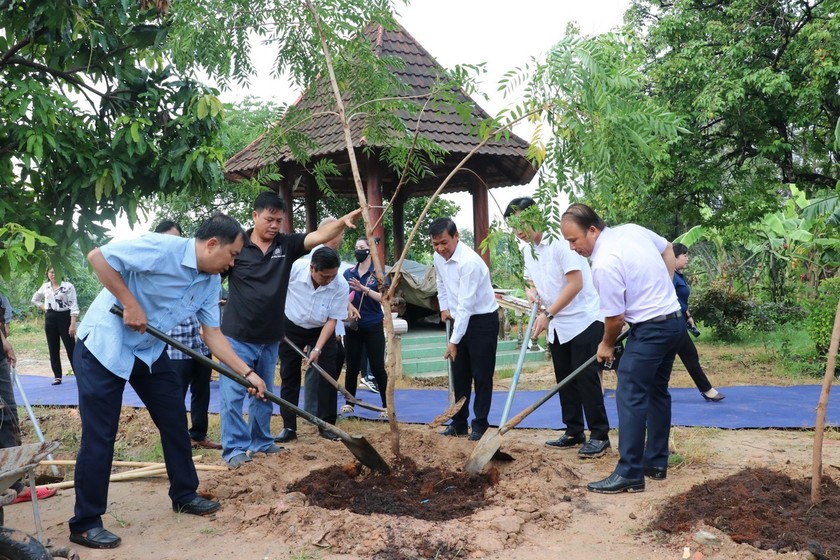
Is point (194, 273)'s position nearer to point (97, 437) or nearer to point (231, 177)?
point (97, 437)

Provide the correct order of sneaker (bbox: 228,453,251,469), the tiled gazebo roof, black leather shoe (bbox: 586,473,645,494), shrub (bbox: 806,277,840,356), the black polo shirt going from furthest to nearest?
shrub (bbox: 806,277,840,356)
the tiled gazebo roof
the black polo shirt
sneaker (bbox: 228,453,251,469)
black leather shoe (bbox: 586,473,645,494)

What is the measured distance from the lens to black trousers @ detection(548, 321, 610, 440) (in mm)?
5398

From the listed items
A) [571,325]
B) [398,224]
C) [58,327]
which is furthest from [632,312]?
[58,327]

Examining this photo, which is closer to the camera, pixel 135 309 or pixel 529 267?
→ pixel 135 309

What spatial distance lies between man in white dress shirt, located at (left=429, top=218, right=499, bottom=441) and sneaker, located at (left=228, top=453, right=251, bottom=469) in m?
1.75

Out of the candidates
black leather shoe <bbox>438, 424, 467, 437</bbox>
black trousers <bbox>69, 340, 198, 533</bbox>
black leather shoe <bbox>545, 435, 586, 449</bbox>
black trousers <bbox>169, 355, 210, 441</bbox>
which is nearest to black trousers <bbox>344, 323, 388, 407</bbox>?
black leather shoe <bbox>438, 424, 467, 437</bbox>

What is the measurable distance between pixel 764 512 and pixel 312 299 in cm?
370

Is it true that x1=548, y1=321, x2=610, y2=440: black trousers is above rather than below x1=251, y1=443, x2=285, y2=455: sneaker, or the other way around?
above

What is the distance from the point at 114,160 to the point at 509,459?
331 cm

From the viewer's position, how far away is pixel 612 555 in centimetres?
346

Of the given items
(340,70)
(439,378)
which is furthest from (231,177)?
(340,70)

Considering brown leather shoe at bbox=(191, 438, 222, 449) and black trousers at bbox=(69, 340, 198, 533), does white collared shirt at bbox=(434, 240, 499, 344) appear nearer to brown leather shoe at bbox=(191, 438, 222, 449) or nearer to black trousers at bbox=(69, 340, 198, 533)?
brown leather shoe at bbox=(191, 438, 222, 449)

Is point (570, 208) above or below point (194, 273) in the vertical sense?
above

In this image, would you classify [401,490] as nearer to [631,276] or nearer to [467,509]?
[467,509]
